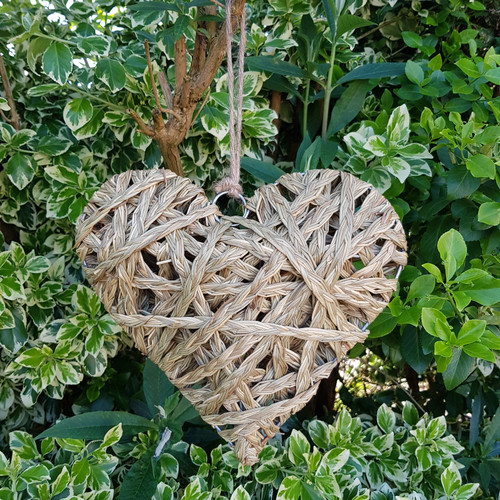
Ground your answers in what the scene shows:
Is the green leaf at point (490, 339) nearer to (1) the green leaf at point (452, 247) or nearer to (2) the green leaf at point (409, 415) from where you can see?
(1) the green leaf at point (452, 247)

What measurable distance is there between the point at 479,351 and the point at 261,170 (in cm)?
45

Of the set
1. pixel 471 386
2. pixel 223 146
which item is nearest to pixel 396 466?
pixel 471 386

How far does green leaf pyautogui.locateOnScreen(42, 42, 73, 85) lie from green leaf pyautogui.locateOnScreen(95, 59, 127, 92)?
49 mm

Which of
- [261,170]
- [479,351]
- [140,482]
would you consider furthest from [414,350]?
[140,482]

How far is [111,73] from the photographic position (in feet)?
2.73

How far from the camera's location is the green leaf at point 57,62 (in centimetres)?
81

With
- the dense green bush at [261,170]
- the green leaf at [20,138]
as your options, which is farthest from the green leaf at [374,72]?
the green leaf at [20,138]

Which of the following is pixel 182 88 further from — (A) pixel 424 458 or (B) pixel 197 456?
(A) pixel 424 458

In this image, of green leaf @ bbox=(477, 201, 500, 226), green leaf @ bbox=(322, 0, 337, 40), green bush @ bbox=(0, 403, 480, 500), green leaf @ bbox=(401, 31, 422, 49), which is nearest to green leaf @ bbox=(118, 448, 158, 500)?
green bush @ bbox=(0, 403, 480, 500)

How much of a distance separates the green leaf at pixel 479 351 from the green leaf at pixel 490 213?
20 cm

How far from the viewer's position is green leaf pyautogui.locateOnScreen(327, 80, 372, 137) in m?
A: 0.96

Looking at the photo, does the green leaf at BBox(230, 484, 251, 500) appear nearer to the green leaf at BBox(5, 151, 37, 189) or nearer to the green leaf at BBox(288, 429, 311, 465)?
the green leaf at BBox(288, 429, 311, 465)

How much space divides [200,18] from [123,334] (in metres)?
0.65

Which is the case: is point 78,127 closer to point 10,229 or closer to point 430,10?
point 10,229
